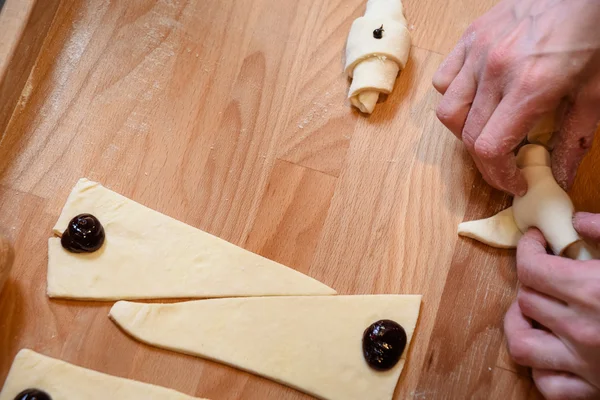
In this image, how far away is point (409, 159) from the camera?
1.24m

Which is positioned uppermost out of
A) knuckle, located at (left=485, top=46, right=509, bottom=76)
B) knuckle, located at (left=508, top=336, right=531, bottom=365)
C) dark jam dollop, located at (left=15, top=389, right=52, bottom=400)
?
knuckle, located at (left=485, top=46, right=509, bottom=76)

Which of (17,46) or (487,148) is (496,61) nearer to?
(487,148)

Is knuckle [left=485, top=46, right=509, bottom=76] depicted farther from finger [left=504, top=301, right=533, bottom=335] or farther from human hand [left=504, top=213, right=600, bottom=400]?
finger [left=504, top=301, right=533, bottom=335]

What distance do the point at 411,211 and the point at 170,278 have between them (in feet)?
1.67

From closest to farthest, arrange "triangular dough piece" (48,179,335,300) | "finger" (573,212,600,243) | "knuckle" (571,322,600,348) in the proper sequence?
1. "knuckle" (571,322,600,348)
2. "finger" (573,212,600,243)
3. "triangular dough piece" (48,179,335,300)

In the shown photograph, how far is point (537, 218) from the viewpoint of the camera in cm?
112

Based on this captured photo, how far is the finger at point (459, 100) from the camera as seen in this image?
110 centimetres

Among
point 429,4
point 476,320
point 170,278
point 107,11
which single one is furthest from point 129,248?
point 429,4

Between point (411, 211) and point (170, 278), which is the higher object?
point (411, 211)

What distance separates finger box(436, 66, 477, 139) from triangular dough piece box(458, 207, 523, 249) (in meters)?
0.20

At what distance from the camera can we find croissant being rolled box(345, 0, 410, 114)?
4.01 feet

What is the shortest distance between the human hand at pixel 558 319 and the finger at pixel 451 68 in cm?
34

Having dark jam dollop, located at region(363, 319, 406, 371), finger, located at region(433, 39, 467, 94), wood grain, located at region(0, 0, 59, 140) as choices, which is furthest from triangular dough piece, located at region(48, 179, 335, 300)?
finger, located at region(433, 39, 467, 94)

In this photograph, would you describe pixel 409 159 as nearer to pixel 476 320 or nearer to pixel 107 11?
pixel 476 320
